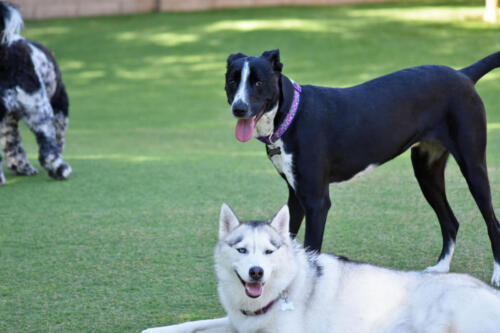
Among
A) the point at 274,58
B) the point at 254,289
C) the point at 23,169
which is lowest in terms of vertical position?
the point at 23,169

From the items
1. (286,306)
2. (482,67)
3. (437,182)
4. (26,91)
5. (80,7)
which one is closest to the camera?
(286,306)

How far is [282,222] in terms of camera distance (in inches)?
129

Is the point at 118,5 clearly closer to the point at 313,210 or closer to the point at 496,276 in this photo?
the point at 313,210

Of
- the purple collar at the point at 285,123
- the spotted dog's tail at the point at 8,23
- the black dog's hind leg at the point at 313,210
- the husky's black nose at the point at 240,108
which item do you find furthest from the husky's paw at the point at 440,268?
the spotted dog's tail at the point at 8,23

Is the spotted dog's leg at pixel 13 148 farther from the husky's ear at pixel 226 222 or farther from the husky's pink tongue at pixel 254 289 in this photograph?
the husky's pink tongue at pixel 254 289

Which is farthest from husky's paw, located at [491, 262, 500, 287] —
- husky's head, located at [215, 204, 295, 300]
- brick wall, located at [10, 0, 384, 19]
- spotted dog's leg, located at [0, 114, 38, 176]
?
brick wall, located at [10, 0, 384, 19]

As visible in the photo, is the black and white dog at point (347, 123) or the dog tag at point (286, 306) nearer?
the dog tag at point (286, 306)

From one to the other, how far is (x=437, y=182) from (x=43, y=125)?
3.95 metres

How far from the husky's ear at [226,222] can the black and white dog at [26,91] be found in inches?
154

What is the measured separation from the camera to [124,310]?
146 inches

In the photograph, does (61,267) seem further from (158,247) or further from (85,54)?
(85,54)

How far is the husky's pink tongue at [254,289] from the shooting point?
3070mm

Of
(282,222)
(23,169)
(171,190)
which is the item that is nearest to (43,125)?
(23,169)

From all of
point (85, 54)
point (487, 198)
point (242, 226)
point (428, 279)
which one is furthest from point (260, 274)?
point (85, 54)
